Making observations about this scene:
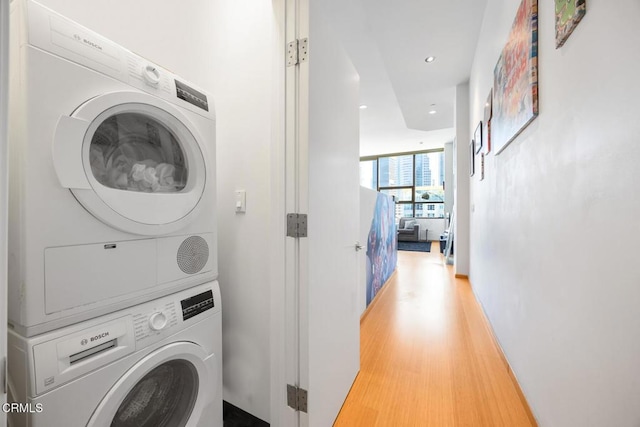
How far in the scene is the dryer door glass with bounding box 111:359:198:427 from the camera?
2.85 feet

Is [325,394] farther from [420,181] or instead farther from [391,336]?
[420,181]

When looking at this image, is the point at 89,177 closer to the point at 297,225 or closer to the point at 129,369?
the point at 129,369

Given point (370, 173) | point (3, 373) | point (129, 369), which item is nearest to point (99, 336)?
point (129, 369)

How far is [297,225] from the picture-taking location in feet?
3.54

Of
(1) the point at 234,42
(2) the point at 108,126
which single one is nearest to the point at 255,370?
(2) the point at 108,126

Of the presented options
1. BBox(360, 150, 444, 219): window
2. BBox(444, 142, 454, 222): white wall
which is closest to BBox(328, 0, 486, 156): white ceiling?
BBox(444, 142, 454, 222): white wall

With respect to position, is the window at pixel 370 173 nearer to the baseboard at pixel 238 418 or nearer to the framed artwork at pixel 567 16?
the framed artwork at pixel 567 16

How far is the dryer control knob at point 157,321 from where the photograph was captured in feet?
2.71

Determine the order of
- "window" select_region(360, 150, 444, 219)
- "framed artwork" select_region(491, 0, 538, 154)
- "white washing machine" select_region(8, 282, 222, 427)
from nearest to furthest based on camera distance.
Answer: "white washing machine" select_region(8, 282, 222, 427) → "framed artwork" select_region(491, 0, 538, 154) → "window" select_region(360, 150, 444, 219)

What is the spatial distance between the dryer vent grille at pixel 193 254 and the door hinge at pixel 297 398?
665mm

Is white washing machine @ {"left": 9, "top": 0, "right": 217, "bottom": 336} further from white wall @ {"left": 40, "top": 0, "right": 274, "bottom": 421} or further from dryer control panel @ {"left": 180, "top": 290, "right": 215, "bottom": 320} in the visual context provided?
white wall @ {"left": 40, "top": 0, "right": 274, "bottom": 421}

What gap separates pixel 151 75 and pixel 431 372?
2.25 metres

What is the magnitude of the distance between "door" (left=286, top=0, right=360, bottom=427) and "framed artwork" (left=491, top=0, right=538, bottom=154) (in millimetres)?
920

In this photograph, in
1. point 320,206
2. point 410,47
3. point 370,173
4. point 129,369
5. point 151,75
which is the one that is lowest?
point 129,369
